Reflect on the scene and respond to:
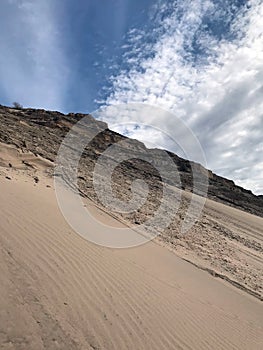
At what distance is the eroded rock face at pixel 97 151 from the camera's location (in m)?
14.5

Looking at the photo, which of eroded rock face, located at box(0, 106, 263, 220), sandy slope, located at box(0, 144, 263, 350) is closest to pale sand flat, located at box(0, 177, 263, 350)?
sandy slope, located at box(0, 144, 263, 350)

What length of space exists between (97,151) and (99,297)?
1925cm

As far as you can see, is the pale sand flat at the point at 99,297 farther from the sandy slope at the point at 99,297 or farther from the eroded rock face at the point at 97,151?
the eroded rock face at the point at 97,151

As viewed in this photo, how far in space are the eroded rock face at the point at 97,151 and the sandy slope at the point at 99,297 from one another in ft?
17.1

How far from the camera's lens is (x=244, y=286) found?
7680mm

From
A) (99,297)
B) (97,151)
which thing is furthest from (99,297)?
(97,151)

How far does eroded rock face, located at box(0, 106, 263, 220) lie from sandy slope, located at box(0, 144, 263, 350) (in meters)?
5.20

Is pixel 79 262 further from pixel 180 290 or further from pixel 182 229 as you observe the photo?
pixel 182 229

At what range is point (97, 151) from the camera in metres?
23.4

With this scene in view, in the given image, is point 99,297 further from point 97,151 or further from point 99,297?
point 97,151

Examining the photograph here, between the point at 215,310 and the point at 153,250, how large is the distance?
107 inches

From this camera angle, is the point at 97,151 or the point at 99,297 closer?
the point at 99,297

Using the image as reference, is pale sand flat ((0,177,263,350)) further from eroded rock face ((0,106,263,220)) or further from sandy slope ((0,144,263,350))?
eroded rock face ((0,106,263,220))

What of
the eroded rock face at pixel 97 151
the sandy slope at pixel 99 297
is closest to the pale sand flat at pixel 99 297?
the sandy slope at pixel 99 297
